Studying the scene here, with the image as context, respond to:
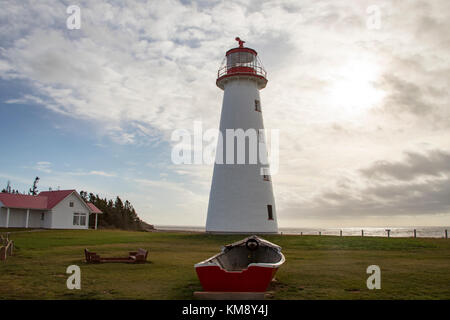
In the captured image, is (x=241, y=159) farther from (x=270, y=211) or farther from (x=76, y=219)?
(x=76, y=219)

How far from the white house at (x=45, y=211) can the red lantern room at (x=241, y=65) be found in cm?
2518

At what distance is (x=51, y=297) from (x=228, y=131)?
2296cm

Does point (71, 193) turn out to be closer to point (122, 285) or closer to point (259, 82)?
point (259, 82)

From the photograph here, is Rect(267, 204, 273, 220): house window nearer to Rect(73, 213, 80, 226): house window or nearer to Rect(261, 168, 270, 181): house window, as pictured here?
Rect(261, 168, 270, 181): house window

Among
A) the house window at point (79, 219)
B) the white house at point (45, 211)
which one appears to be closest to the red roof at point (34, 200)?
the white house at point (45, 211)

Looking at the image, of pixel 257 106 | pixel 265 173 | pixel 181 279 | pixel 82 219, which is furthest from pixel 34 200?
pixel 181 279

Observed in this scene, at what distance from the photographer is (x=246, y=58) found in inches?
1282

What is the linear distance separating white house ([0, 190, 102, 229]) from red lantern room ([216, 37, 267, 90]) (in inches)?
991

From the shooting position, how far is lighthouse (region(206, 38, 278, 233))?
29828 mm

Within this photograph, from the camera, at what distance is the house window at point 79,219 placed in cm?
4644

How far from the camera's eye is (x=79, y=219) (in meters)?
46.9

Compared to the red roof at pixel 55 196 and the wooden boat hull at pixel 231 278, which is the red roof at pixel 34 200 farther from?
the wooden boat hull at pixel 231 278

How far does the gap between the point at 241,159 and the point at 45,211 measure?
27.3m
